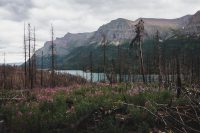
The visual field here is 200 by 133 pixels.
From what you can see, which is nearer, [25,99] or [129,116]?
[129,116]

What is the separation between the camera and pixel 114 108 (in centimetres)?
1374

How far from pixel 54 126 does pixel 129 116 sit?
10.4 feet

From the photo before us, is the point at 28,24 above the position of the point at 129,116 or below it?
above

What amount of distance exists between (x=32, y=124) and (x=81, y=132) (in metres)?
2.84

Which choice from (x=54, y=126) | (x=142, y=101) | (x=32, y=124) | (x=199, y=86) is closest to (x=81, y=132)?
(x=54, y=126)

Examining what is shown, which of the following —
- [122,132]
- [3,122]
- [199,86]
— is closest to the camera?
[199,86]

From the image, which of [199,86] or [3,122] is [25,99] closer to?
[3,122]

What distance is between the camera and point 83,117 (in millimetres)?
13438

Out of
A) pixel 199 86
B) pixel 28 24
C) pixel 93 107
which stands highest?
pixel 28 24

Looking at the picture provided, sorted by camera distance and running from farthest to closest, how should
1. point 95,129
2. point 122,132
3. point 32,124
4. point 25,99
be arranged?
point 25,99, point 32,124, point 95,129, point 122,132

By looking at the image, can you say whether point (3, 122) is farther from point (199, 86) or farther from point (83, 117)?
point (199, 86)

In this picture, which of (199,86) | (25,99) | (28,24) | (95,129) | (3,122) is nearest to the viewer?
(199,86)

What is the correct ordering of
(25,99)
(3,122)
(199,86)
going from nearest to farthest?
(199,86), (3,122), (25,99)

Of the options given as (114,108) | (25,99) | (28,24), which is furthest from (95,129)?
(28,24)
